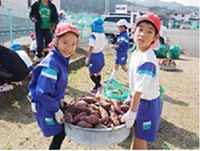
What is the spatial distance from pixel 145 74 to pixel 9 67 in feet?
8.77

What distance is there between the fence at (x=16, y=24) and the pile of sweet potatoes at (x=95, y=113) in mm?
6466

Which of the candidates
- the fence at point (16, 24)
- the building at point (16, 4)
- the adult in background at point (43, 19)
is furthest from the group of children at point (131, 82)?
the building at point (16, 4)

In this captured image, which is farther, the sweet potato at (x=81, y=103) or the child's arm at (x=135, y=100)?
the sweet potato at (x=81, y=103)

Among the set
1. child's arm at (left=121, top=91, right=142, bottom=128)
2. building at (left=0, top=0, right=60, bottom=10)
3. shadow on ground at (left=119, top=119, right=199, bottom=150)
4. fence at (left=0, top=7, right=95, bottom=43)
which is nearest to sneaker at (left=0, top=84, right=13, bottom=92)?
shadow on ground at (left=119, top=119, right=199, bottom=150)

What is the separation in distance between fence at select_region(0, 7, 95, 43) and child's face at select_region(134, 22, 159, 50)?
Answer: 261 inches

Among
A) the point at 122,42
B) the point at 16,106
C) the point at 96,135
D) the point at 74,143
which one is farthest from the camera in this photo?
the point at 122,42

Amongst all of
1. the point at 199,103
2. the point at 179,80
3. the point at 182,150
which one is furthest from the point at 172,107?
the point at 179,80

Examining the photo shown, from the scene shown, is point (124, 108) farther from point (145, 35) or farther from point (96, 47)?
point (96, 47)

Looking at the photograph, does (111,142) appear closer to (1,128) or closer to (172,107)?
(1,128)

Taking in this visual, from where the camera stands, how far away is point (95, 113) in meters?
2.17

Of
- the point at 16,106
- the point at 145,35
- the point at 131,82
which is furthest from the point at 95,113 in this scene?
the point at 16,106

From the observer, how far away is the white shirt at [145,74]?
80.7 inches

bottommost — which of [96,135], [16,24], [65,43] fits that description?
[96,135]

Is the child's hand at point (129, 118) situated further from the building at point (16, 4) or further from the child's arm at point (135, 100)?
the building at point (16, 4)
